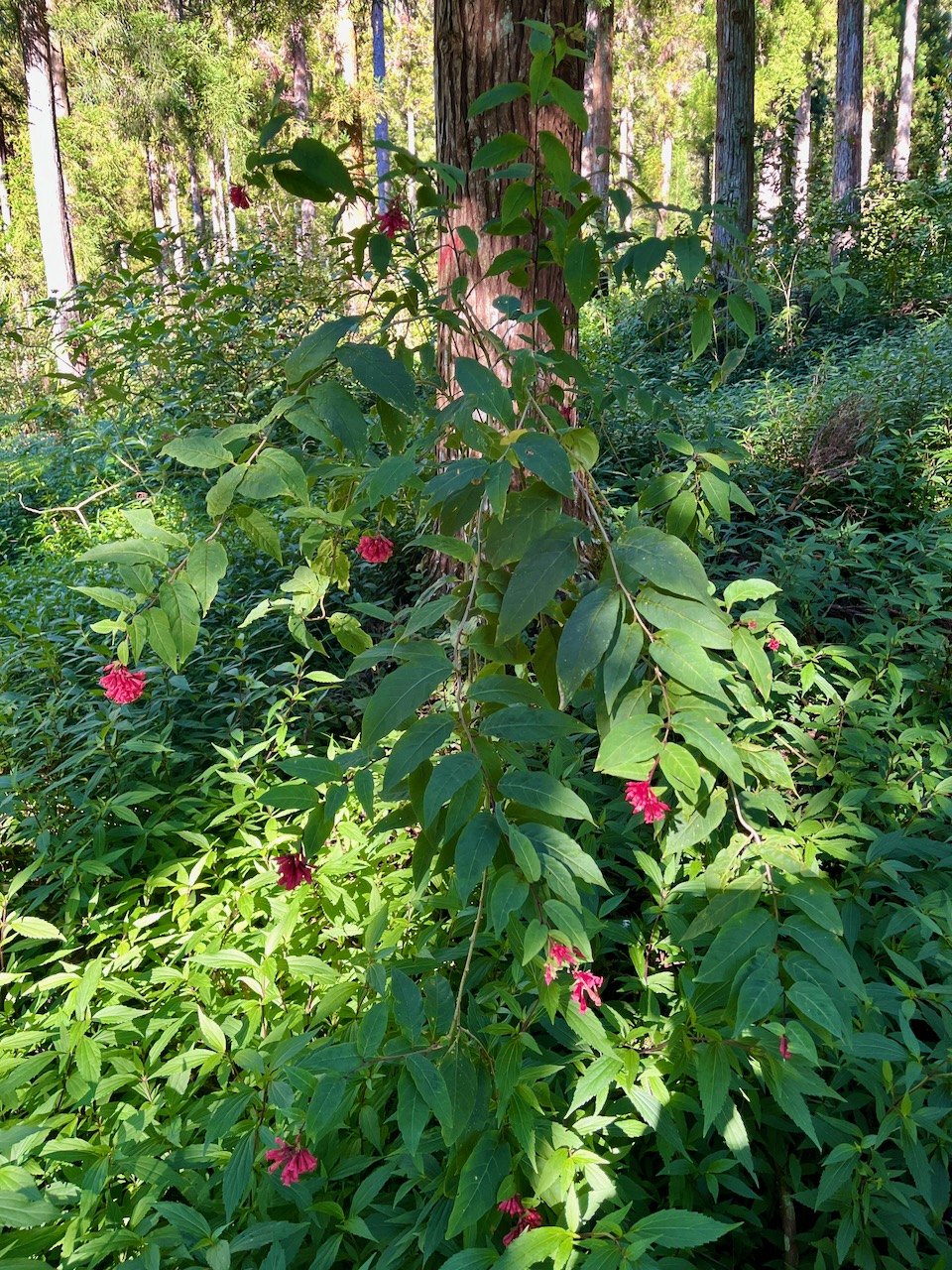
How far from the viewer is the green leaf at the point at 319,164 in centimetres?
106

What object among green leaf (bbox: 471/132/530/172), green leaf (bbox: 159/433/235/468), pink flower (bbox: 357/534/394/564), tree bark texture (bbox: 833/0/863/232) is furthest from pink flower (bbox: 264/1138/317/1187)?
tree bark texture (bbox: 833/0/863/232)

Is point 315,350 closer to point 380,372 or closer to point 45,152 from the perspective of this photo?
point 380,372

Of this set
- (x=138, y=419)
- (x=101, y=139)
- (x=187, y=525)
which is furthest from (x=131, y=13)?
(x=187, y=525)

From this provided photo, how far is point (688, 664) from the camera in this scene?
900 mm

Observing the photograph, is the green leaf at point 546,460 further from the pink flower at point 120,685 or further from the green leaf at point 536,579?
the pink flower at point 120,685

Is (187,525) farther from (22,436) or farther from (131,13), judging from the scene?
(131,13)

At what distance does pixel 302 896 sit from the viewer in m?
1.86

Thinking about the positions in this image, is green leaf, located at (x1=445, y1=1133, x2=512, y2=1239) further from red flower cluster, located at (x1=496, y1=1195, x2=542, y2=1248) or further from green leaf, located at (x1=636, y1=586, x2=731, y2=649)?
green leaf, located at (x1=636, y1=586, x2=731, y2=649)

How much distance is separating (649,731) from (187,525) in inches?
130

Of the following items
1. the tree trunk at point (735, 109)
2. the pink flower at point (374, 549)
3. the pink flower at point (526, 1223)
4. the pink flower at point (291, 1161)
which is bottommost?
the pink flower at point (526, 1223)

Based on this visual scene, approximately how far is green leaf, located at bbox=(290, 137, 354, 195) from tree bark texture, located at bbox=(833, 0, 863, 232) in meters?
11.8

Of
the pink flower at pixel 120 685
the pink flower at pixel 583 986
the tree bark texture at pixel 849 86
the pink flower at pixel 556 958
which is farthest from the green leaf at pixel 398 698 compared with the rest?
the tree bark texture at pixel 849 86

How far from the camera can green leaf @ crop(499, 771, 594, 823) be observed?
3.00 ft

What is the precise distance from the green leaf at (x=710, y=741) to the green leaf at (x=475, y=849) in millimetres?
241
